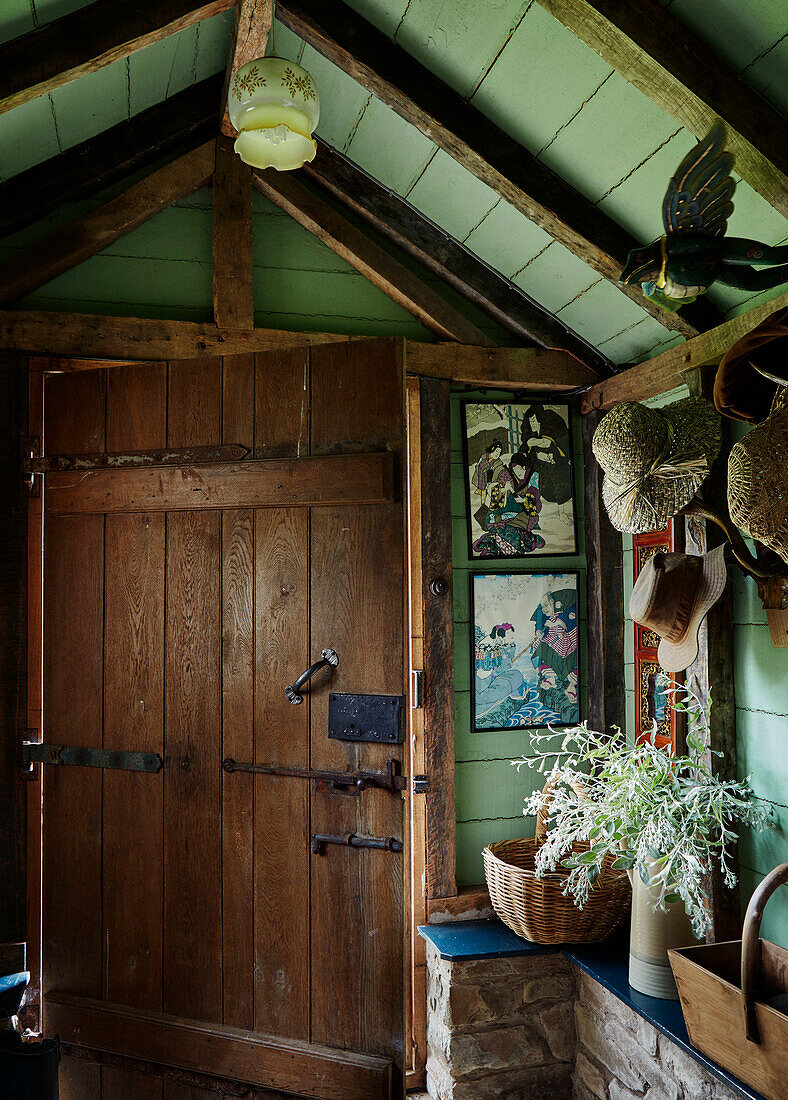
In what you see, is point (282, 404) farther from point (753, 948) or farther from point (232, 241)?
point (753, 948)

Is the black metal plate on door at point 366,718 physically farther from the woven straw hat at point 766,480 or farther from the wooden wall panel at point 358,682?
the woven straw hat at point 766,480

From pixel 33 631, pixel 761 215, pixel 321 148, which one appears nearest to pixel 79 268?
pixel 321 148

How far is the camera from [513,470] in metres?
2.79

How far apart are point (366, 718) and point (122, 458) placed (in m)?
0.99

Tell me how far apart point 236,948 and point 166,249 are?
2099 mm

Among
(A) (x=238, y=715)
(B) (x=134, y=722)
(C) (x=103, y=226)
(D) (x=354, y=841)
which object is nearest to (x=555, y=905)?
(D) (x=354, y=841)

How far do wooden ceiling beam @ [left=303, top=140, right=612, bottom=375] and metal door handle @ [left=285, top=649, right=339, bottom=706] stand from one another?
1.41 metres

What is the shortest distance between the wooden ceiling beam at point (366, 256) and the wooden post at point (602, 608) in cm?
60

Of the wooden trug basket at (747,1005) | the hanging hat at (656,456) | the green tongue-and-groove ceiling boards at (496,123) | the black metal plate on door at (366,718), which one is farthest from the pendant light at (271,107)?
the wooden trug basket at (747,1005)

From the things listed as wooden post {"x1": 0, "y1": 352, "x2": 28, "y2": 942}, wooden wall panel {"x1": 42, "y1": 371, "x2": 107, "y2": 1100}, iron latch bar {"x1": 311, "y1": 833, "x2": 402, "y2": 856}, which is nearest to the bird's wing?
iron latch bar {"x1": 311, "y1": 833, "x2": 402, "y2": 856}

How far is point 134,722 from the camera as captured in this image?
218 cm

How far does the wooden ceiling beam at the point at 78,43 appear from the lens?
186 centimetres

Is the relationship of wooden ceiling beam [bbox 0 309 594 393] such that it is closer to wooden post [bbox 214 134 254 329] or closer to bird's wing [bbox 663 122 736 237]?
wooden post [bbox 214 134 254 329]

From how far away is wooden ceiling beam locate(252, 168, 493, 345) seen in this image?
8.59 ft
